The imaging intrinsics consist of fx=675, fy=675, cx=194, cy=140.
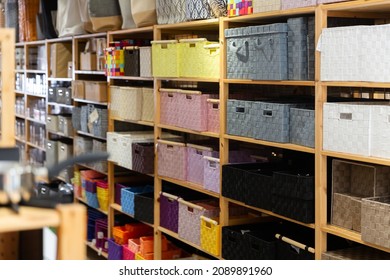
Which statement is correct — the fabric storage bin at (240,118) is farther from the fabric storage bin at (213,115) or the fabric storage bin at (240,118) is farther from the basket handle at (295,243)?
the basket handle at (295,243)

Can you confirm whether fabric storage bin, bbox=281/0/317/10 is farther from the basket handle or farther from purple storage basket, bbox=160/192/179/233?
purple storage basket, bbox=160/192/179/233

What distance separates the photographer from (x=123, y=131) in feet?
18.7

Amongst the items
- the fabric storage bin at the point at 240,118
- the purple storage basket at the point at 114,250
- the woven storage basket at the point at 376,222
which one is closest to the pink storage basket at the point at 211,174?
the fabric storage bin at the point at 240,118

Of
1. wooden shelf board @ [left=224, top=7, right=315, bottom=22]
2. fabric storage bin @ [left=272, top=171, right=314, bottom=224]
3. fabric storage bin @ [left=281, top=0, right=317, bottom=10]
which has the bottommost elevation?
fabric storage bin @ [left=272, top=171, right=314, bottom=224]

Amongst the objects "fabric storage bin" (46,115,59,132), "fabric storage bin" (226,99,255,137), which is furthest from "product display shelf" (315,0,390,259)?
"fabric storage bin" (46,115,59,132)

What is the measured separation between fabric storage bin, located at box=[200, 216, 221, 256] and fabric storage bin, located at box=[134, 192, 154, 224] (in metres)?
0.75

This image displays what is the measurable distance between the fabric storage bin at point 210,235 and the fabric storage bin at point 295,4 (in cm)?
142

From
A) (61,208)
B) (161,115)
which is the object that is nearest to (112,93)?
(161,115)

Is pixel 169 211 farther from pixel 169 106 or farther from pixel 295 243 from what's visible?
pixel 295 243

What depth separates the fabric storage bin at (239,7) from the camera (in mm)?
3803

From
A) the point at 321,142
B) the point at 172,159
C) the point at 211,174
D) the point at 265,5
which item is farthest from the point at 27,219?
the point at 172,159

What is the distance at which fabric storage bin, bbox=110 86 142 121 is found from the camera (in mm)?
5168

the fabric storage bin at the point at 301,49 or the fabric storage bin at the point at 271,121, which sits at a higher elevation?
the fabric storage bin at the point at 301,49

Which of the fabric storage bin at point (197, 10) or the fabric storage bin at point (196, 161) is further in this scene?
the fabric storage bin at point (196, 161)
